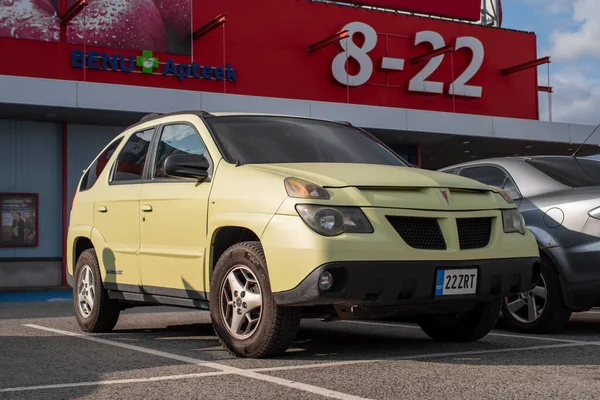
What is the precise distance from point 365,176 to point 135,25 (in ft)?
52.6

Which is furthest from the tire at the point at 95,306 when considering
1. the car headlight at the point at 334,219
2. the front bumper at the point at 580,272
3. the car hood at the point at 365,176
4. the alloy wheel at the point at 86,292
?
the front bumper at the point at 580,272

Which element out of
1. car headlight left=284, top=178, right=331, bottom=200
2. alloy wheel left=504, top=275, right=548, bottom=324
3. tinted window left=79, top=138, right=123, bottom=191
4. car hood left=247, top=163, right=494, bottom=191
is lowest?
alloy wheel left=504, top=275, right=548, bottom=324

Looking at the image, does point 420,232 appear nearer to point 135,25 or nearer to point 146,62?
point 146,62

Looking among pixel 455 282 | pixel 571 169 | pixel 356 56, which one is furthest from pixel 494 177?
pixel 356 56

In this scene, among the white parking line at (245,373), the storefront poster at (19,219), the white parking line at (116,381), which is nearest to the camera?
the white parking line at (245,373)

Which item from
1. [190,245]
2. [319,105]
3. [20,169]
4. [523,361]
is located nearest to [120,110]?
[20,169]

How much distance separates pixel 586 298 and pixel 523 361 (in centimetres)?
177

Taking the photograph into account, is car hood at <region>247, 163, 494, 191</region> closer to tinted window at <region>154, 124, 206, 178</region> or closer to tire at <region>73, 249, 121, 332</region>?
tinted window at <region>154, 124, 206, 178</region>

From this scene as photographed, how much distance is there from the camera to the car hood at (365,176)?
5500mm

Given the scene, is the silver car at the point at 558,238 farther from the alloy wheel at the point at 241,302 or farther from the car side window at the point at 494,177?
the alloy wheel at the point at 241,302

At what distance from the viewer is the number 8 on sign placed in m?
23.4

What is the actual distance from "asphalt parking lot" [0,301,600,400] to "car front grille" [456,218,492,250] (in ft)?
2.40

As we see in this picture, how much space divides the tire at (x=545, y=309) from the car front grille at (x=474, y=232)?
1.59m

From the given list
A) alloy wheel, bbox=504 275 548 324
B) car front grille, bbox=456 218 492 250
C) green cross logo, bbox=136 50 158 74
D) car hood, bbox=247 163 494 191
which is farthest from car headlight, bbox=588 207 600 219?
green cross logo, bbox=136 50 158 74
